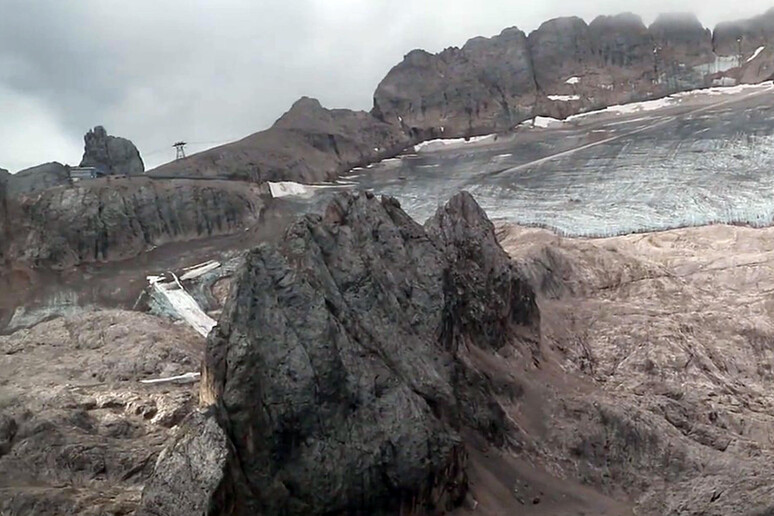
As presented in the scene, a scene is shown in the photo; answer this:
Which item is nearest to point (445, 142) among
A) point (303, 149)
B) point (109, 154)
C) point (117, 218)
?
point (303, 149)

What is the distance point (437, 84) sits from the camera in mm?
96500

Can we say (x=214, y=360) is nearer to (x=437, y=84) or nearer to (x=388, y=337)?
(x=388, y=337)

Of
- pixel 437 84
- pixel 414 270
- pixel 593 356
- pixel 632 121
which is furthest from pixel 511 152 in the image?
pixel 414 270

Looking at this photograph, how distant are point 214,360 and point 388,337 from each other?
20.7ft

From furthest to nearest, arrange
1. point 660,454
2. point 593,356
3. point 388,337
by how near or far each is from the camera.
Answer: point 593,356, point 660,454, point 388,337

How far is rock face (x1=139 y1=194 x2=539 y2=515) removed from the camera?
856 inches

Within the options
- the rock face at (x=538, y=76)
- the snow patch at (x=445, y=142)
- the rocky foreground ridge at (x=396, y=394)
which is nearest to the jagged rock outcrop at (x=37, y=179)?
the rocky foreground ridge at (x=396, y=394)

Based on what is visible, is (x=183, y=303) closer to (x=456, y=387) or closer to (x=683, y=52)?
(x=456, y=387)

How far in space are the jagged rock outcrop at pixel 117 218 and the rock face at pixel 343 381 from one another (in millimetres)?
23242

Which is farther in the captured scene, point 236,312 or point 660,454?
point 660,454

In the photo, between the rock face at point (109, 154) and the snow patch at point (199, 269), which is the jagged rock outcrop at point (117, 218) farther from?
the rock face at point (109, 154)

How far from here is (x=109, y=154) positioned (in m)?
62.3

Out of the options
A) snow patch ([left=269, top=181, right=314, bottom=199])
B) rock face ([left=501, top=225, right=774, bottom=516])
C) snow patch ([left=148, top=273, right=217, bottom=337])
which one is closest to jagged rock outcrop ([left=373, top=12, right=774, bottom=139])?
snow patch ([left=269, top=181, right=314, bottom=199])

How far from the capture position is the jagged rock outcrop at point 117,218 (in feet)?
157
